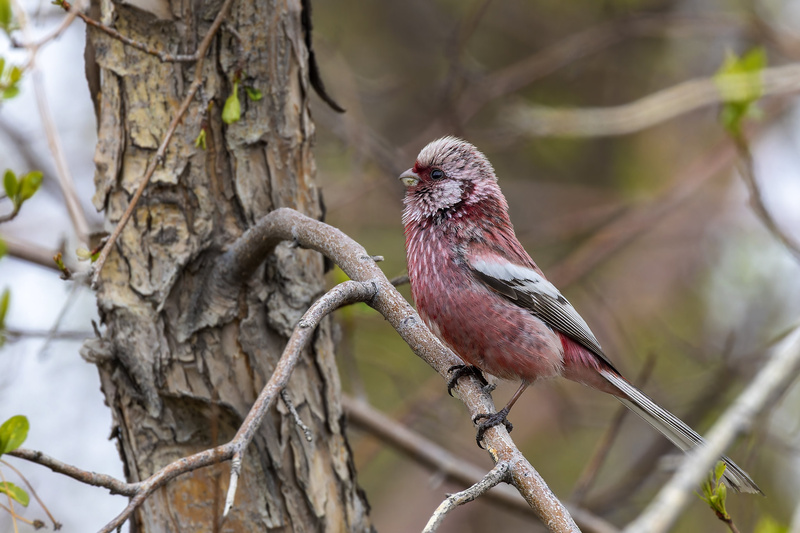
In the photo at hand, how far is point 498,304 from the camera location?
3.52m

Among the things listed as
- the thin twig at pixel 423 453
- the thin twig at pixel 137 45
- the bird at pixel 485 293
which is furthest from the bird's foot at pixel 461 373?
the thin twig at pixel 137 45

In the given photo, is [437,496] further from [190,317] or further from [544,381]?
[190,317]

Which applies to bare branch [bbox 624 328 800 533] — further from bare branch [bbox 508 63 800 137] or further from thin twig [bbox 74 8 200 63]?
bare branch [bbox 508 63 800 137]

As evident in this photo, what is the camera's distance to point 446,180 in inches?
154

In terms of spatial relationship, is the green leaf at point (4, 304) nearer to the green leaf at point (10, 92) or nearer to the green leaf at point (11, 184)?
the green leaf at point (11, 184)

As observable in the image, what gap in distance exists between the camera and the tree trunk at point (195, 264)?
3.03 meters

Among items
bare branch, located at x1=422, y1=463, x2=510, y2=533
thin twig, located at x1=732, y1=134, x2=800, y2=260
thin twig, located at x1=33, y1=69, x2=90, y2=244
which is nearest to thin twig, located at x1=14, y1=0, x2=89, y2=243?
thin twig, located at x1=33, y1=69, x2=90, y2=244

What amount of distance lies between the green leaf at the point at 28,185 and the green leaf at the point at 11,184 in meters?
0.02

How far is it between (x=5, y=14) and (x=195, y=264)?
4.56ft

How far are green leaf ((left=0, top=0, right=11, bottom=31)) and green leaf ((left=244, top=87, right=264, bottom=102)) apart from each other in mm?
1102

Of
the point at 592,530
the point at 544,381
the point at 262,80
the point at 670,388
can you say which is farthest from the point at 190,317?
the point at 670,388

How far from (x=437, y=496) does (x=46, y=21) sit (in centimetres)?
586

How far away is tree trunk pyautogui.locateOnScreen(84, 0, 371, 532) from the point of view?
303 centimetres

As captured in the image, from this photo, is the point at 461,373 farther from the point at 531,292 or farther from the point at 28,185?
the point at 28,185
